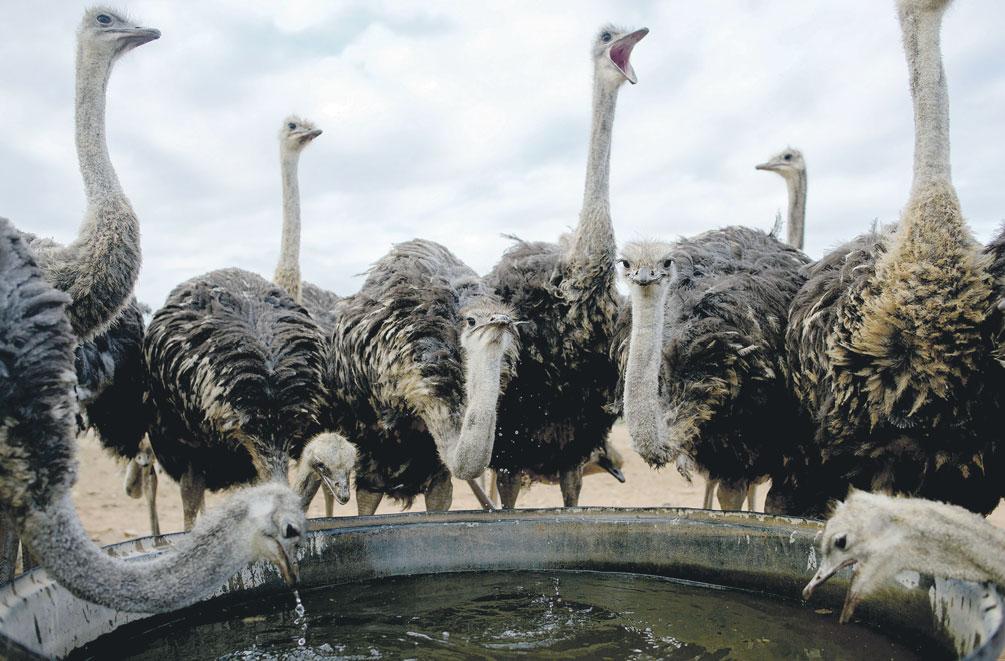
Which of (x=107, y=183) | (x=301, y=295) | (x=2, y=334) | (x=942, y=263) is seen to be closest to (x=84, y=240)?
(x=107, y=183)

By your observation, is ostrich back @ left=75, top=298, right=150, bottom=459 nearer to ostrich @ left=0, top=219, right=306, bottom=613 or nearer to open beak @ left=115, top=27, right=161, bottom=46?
open beak @ left=115, top=27, right=161, bottom=46

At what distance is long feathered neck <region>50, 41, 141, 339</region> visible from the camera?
4.78 meters

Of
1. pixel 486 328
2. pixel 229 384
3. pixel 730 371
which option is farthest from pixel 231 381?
pixel 730 371

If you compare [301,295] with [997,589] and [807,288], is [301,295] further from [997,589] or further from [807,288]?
[997,589]

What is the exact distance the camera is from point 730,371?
470 centimetres

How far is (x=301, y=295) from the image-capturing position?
8.40 meters

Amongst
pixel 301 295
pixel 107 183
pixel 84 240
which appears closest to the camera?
pixel 84 240

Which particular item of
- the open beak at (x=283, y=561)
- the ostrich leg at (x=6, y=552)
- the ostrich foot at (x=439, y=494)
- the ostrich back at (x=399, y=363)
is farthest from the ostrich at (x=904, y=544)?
the ostrich leg at (x=6, y=552)

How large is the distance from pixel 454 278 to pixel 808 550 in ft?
9.14

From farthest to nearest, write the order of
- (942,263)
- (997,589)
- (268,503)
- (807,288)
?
(807,288), (942,263), (268,503), (997,589)

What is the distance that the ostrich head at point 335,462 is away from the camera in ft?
14.7

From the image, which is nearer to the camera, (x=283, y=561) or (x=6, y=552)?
(x=283, y=561)

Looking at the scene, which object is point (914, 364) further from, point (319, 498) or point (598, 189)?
point (319, 498)

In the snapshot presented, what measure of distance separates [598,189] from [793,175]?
10.2ft
